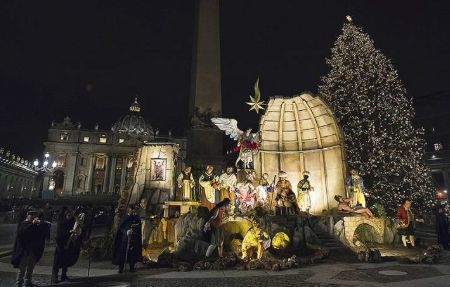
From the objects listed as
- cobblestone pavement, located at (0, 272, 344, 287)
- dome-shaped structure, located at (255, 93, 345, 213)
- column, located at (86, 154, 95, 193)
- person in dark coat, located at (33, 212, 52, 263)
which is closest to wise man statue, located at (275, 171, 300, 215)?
dome-shaped structure, located at (255, 93, 345, 213)

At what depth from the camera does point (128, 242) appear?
7.44 metres

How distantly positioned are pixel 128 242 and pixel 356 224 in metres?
8.67

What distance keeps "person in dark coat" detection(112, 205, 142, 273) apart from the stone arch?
7.82 meters

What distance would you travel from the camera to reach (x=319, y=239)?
33.6 feet

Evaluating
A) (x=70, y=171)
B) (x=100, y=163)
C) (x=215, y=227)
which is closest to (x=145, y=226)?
(x=215, y=227)

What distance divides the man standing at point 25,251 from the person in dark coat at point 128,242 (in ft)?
6.71

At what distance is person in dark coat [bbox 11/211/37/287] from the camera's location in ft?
19.7

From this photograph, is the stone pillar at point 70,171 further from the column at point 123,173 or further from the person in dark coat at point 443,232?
the person in dark coat at point 443,232

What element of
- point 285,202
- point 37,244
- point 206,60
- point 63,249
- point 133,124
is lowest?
point 63,249

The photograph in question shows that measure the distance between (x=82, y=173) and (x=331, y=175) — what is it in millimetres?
80890

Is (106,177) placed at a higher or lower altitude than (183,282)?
higher

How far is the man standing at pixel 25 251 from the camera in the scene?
19.8 feet

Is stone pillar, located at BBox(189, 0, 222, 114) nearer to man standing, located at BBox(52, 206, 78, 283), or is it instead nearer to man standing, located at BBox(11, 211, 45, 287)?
man standing, located at BBox(52, 206, 78, 283)

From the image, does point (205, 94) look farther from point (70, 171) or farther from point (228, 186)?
point (70, 171)
